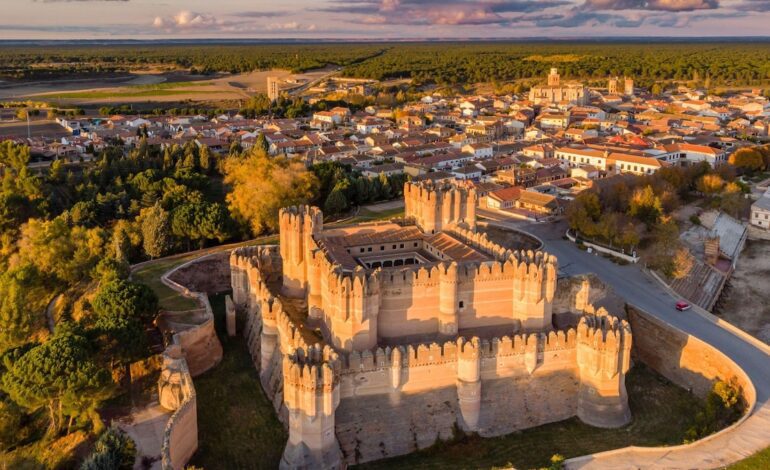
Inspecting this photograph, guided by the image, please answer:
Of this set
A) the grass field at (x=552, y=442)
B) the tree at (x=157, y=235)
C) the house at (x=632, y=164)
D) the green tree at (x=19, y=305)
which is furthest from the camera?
the house at (x=632, y=164)

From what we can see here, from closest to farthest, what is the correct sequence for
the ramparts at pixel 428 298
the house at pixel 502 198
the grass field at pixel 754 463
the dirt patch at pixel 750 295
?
the grass field at pixel 754 463
the ramparts at pixel 428 298
the dirt patch at pixel 750 295
the house at pixel 502 198

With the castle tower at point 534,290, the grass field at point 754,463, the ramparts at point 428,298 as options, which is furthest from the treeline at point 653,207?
the grass field at point 754,463

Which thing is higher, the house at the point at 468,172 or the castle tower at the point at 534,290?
the castle tower at the point at 534,290

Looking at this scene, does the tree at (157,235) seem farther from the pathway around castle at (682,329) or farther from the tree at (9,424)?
the pathway around castle at (682,329)

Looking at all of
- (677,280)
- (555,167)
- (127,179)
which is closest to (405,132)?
(555,167)

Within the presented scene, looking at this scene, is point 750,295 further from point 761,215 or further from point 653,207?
point 761,215

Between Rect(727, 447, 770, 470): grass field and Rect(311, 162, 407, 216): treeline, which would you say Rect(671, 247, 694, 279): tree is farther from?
Rect(311, 162, 407, 216): treeline

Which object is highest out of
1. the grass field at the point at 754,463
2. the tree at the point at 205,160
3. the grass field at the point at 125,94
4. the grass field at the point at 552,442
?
the grass field at the point at 125,94
